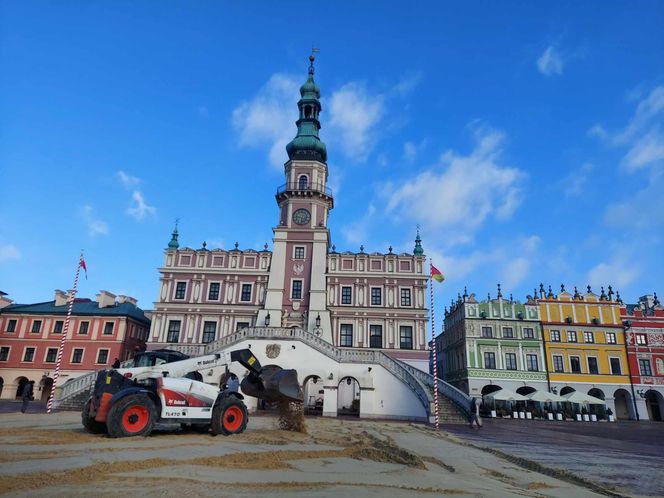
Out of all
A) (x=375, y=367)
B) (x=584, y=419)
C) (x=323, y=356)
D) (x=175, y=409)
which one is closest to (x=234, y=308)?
(x=323, y=356)

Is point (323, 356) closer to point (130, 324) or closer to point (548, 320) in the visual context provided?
point (130, 324)

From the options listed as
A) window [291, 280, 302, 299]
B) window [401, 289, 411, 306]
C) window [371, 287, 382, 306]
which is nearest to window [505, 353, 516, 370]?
window [401, 289, 411, 306]

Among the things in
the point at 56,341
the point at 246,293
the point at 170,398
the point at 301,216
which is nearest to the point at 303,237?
the point at 301,216

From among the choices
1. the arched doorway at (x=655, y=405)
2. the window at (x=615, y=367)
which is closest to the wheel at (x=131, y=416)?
the window at (x=615, y=367)

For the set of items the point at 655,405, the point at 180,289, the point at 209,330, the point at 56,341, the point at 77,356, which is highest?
the point at 180,289

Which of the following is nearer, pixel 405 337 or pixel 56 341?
pixel 405 337

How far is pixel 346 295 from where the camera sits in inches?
1591

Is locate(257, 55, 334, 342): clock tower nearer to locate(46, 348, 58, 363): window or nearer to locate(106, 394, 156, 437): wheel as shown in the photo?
locate(46, 348, 58, 363): window

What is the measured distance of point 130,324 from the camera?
45.1 m

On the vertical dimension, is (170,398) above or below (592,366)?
below

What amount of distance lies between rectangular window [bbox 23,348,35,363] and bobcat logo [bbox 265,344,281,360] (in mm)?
28435

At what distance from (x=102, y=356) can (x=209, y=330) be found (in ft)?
40.8

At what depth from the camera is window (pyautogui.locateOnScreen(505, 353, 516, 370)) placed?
4597 centimetres

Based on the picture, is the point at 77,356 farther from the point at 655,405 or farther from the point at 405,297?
the point at 655,405
